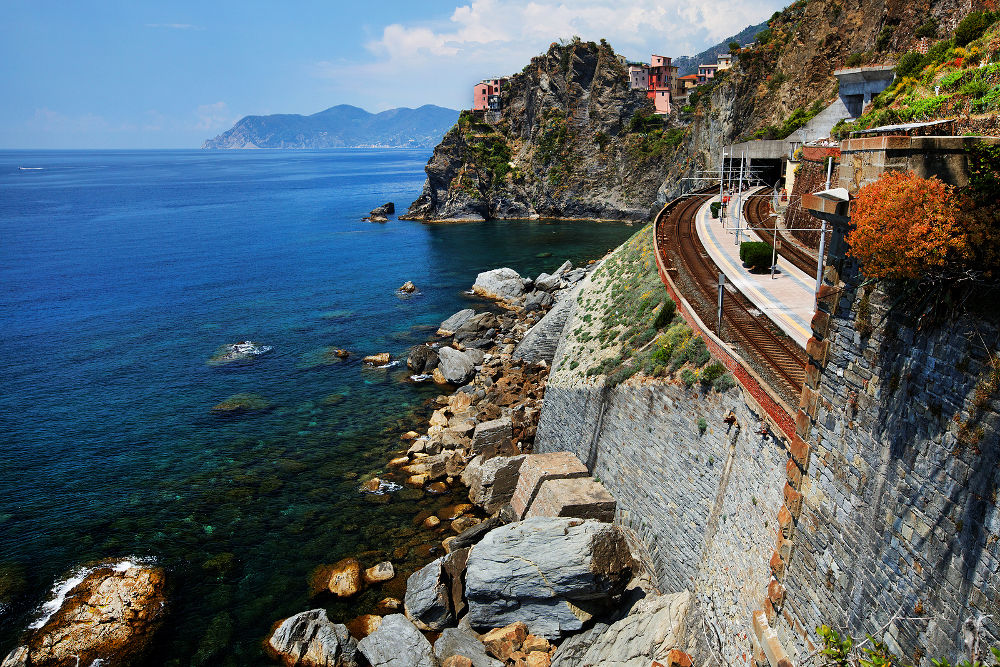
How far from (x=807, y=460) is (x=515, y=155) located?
356ft

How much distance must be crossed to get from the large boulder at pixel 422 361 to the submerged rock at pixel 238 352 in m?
11.9

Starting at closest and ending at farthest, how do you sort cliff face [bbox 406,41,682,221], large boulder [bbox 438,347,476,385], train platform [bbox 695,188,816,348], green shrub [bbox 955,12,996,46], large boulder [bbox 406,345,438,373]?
train platform [bbox 695,188,816,348]
green shrub [bbox 955,12,996,46]
large boulder [bbox 438,347,476,385]
large boulder [bbox 406,345,438,373]
cliff face [bbox 406,41,682,221]

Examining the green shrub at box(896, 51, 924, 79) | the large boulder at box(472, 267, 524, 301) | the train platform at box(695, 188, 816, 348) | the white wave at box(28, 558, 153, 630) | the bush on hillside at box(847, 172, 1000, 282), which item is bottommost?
A: the white wave at box(28, 558, 153, 630)

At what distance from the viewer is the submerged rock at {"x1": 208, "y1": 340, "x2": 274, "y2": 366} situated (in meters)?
42.0

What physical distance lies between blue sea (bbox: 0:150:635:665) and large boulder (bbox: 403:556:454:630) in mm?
1486

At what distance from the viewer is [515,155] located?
112 m

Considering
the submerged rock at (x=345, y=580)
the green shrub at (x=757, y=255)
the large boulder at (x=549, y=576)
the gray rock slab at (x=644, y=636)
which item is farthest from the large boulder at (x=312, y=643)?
the green shrub at (x=757, y=255)

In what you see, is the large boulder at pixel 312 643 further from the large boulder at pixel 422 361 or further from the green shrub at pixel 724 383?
the large boulder at pixel 422 361

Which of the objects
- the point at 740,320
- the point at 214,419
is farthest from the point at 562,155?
the point at 740,320

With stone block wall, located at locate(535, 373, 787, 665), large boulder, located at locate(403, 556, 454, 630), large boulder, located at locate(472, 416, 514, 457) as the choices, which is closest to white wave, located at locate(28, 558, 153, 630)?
large boulder, located at locate(403, 556, 454, 630)

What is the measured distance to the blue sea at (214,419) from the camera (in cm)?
2138

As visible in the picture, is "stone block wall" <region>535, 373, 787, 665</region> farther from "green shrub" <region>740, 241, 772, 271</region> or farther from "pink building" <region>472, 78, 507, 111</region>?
"pink building" <region>472, 78, 507, 111</region>

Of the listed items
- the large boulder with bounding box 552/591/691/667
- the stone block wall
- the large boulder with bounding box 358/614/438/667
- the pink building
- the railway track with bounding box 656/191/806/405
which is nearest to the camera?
the stone block wall

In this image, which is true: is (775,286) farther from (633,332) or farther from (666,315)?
(633,332)
